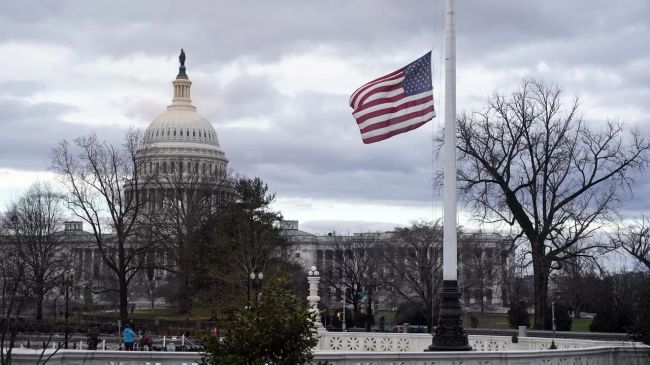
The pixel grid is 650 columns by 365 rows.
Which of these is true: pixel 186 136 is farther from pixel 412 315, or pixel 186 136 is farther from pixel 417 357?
pixel 417 357

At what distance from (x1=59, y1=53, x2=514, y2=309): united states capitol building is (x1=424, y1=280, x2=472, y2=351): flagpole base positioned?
68.2 meters

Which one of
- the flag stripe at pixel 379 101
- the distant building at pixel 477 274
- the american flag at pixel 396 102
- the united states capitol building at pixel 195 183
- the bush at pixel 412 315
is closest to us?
the american flag at pixel 396 102

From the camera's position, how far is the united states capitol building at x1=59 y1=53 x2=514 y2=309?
105 metres

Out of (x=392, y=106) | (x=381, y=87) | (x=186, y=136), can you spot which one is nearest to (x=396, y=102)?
(x=392, y=106)

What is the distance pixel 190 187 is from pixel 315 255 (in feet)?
211

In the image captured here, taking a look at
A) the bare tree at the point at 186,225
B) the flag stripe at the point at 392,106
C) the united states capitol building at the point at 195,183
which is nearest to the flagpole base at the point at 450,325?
the flag stripe at the point at 392,106

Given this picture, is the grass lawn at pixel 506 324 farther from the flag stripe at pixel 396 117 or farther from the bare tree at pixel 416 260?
the flag stripe at pixel 396 117

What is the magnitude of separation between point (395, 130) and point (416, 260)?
62.4m

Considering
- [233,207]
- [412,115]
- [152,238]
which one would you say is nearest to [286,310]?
[412,115]

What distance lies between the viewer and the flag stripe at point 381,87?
27625mm

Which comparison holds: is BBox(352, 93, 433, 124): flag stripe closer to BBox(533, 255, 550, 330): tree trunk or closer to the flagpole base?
the flagpole base

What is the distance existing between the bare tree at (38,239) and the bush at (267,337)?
55370 millimetres

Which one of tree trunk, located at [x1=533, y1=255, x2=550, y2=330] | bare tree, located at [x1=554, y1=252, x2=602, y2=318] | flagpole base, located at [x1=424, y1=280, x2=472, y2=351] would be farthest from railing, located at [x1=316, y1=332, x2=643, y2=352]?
bare tree, located at [x1=554, y1=252, x2=602, y2=318]

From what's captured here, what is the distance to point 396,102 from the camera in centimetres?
2756
